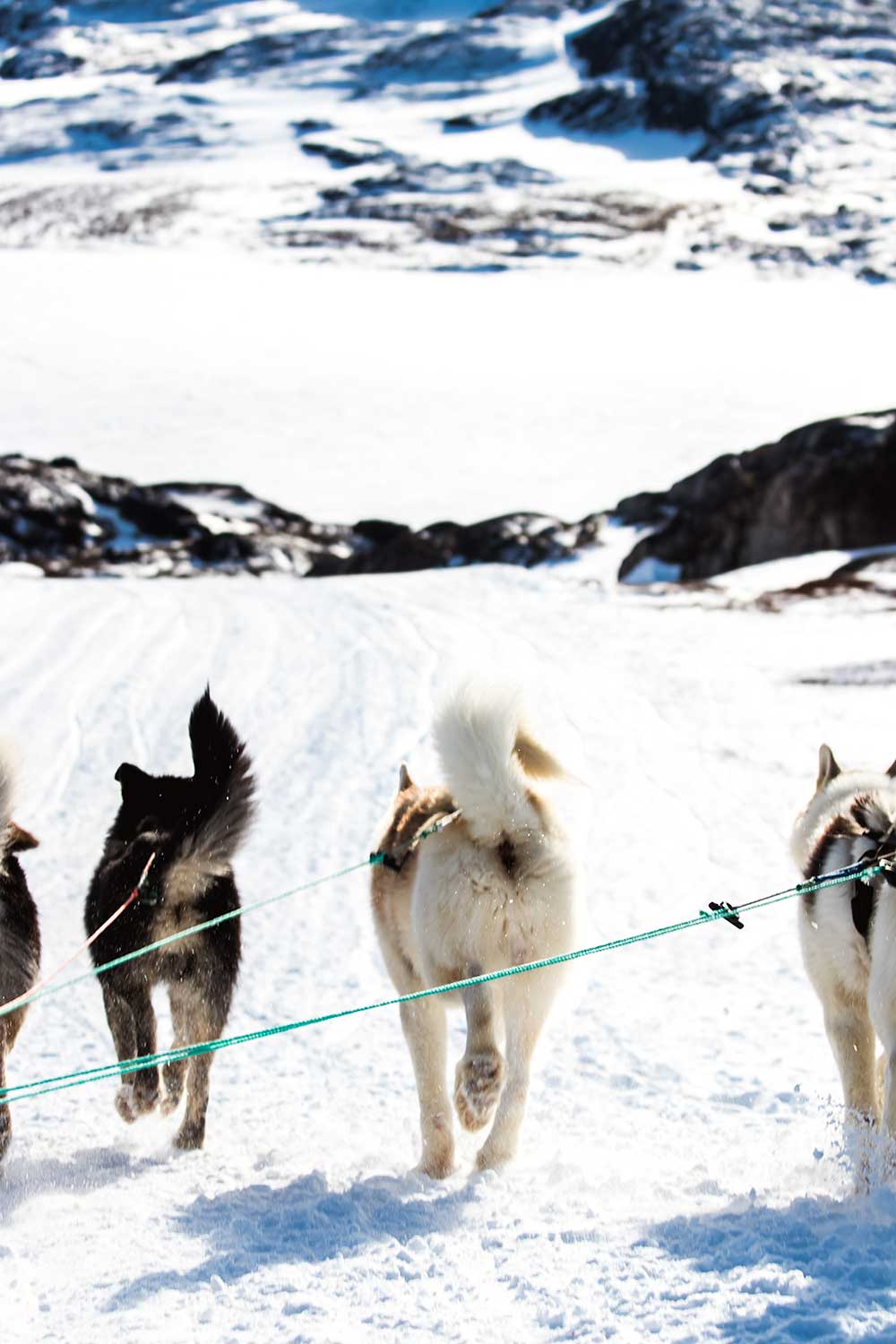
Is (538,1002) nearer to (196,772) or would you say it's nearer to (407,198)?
(196,772)

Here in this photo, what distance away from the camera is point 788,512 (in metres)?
19.5

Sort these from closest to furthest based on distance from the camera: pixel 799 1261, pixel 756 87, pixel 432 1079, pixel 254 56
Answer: pixel 799 1261 → pixel 432 1079 → pixel 756 87 → pixel 254 56

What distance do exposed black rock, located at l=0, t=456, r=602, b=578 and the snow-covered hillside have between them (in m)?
39.7

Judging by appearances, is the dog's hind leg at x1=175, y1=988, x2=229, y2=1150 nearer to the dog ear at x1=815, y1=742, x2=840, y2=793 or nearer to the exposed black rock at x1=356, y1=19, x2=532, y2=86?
the dog ear at x1=815, y1=742, x2=840, y2=793

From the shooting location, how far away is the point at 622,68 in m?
99.9

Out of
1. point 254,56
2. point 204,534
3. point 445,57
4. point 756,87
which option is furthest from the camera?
point 254,56

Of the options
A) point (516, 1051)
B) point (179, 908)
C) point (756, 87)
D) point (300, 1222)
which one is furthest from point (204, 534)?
point (756, 87)

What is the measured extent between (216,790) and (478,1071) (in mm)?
1302

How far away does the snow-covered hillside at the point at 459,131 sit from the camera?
6825 centimetres

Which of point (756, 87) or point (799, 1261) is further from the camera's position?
point (756, 87)

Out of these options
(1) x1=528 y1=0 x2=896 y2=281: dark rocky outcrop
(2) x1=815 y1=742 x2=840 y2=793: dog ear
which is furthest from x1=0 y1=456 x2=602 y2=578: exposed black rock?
(1) x1=528 y1=0 x2=896 y2=281: dark rocky outcrop

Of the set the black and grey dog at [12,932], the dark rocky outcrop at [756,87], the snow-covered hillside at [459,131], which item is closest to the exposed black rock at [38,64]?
the snow-covered hillside at [459,131]

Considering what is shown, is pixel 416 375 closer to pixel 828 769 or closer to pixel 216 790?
pixel 216 790

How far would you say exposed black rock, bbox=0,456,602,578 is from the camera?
21.5m
